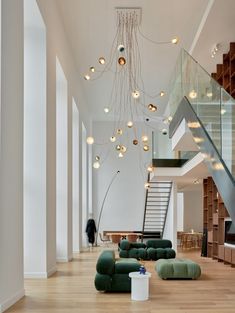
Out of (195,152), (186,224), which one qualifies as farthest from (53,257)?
(186,224)

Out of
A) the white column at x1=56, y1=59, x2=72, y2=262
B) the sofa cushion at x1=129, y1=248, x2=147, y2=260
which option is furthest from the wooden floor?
the sofa cushion at x1=129, y1=248, x2=147, y2=260

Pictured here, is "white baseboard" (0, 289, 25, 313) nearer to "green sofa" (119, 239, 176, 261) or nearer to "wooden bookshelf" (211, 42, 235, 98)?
"wooden bookshelf" (211, 42, 235, 98)

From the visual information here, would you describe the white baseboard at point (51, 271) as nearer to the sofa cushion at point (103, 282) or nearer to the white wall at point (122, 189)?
the sofa cushion at point (103, 282)

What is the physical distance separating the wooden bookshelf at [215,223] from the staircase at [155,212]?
3305mm

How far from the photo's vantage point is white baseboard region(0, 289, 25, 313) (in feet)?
20.2

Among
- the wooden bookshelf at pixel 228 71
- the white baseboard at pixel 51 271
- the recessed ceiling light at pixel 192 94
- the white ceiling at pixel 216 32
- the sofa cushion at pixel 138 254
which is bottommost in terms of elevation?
the sofa cushion at pixel 138 254

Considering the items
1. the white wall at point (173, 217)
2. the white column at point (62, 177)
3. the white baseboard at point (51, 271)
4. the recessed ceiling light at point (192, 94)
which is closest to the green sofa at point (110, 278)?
the white baseboard at point (51, 271)

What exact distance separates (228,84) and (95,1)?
12.9 ft

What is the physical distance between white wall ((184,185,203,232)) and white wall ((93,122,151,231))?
12.3 feet

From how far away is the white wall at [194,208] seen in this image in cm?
2536

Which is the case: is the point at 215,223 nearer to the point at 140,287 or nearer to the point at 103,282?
the point at 103,282

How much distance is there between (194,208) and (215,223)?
10511 mm

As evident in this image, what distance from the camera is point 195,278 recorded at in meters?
9.88

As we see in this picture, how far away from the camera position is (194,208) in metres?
25.5
